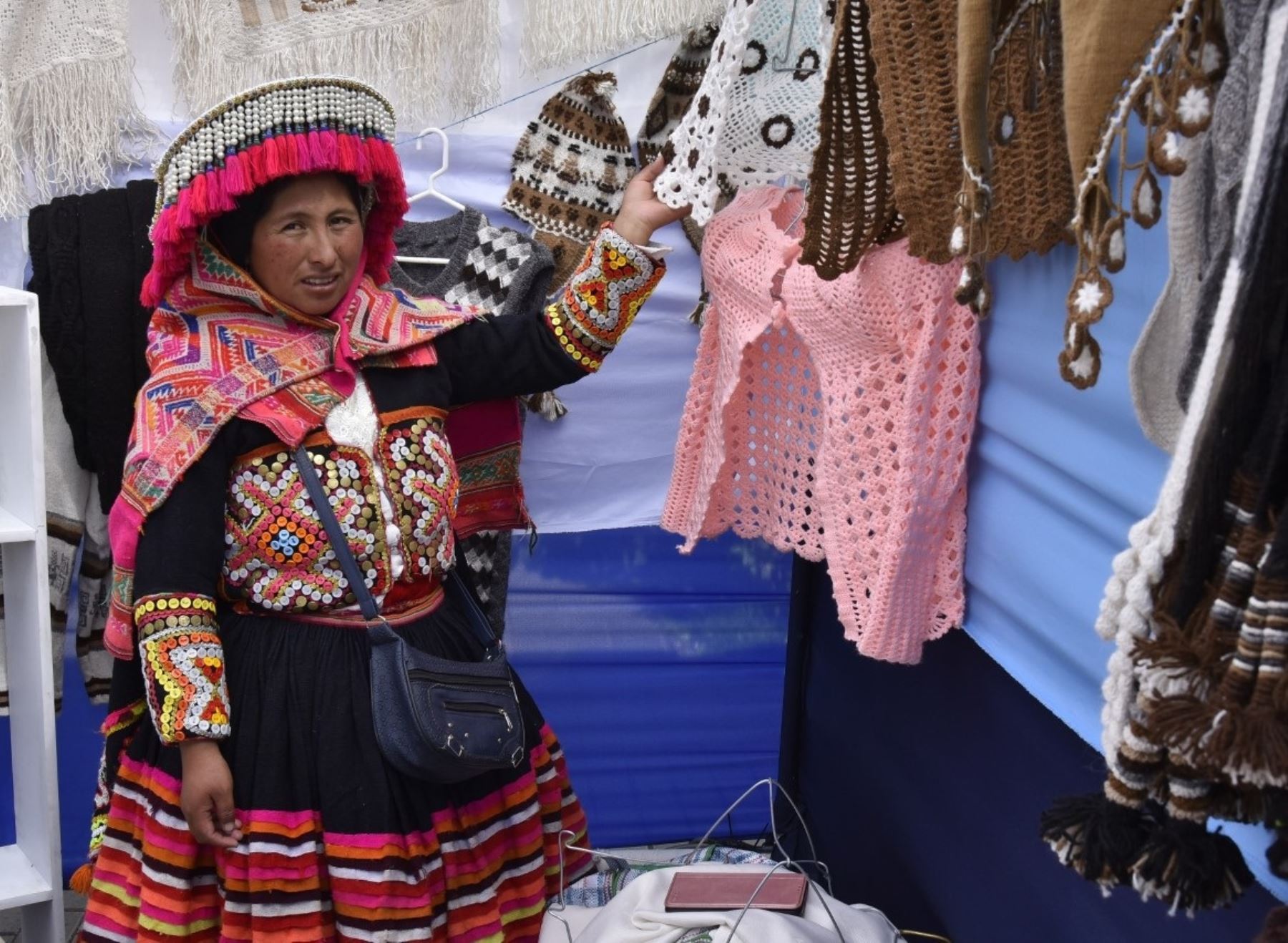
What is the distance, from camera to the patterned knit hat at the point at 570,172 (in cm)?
247

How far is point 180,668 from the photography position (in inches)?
71.5

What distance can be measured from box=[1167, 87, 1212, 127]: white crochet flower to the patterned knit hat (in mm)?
1662

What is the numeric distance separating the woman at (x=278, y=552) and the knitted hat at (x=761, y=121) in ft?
0.46

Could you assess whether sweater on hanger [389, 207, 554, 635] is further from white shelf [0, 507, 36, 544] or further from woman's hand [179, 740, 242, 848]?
white shelf [0, 507, 36, 544]

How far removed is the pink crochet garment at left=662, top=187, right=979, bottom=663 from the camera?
67.8 inches

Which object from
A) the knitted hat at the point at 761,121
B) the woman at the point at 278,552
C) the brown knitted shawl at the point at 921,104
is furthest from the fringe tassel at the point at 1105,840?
the woman at the point at 278,552

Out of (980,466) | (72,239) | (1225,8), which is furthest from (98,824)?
(1225,8)

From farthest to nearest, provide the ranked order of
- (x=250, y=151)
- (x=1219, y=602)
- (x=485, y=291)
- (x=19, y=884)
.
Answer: (x=485, y=291)
(x=19, y=884)
(x=250, y=151)
(x=1219, y=602)

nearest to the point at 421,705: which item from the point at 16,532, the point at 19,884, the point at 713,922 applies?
the point at 713,922

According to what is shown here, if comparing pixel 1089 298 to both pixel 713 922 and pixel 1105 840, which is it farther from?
pixel 713 922

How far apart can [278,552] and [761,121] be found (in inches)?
36.9

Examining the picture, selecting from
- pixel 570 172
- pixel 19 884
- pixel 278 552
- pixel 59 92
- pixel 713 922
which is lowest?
pixel 19 884

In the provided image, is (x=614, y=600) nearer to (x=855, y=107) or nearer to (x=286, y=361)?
(x=286, y=361)

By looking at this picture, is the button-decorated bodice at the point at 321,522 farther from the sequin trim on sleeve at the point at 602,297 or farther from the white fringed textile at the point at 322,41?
the white fringed textile at the point at 322,41
